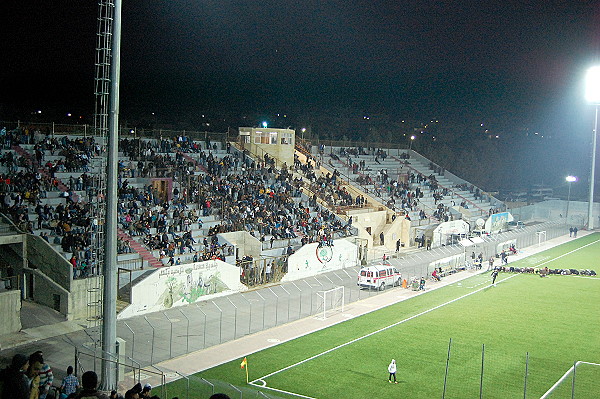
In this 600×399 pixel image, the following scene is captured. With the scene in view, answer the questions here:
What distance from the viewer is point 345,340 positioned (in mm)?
28641

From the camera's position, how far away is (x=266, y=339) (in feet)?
92.8

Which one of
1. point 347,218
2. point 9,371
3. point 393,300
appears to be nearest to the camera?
point 9,371

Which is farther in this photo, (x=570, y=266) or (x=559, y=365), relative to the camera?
(x=570, y=266)

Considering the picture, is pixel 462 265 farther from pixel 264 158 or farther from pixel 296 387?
pixel 296 387

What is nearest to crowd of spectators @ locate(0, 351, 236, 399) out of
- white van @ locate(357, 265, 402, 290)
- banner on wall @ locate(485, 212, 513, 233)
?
white van @ locate(357, 265, 402, 290)

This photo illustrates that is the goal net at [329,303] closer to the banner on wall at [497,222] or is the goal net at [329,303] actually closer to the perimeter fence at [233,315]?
the perimeter fence at [233,315]

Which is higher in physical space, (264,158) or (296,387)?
(264,158)

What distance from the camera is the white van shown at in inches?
1555

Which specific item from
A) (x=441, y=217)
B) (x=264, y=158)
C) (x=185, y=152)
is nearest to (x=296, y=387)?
(x=185, y=152)

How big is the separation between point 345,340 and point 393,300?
981cm

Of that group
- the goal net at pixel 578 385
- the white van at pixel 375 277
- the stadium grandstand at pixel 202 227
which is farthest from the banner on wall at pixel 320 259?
the goal net at pixel 578 385

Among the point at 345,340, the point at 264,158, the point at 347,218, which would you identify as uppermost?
the point at 264,158

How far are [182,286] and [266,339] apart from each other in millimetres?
6551

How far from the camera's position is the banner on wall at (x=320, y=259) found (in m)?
41.0
